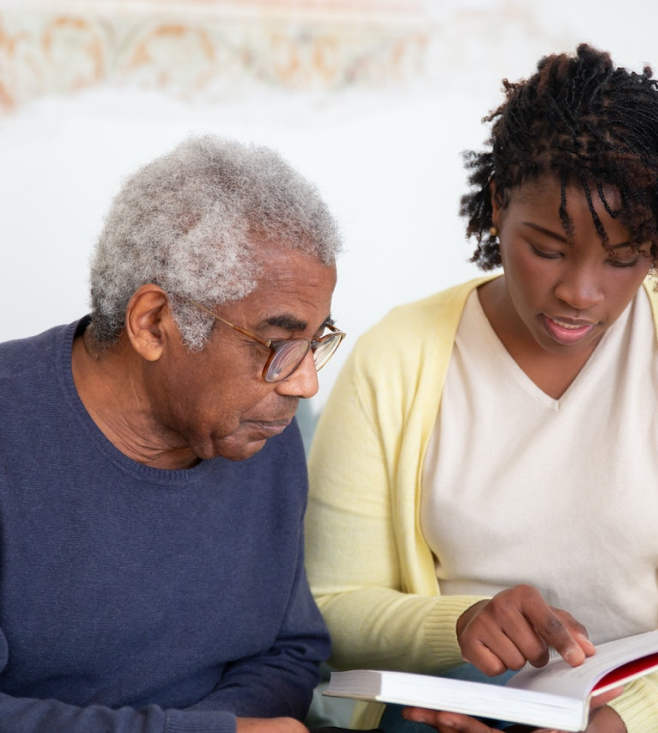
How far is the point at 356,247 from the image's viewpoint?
9.11 ft

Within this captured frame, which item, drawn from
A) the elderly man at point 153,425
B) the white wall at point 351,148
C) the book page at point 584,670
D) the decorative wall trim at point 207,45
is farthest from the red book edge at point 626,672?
the decorative wall trim at point 207,45

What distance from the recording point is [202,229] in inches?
50.3

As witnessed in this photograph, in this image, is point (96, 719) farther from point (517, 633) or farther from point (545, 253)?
point (545, 253)

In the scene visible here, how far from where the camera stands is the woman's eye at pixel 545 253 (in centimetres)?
149

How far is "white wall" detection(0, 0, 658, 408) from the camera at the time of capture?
255cm

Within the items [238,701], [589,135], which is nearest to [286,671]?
[238,701]

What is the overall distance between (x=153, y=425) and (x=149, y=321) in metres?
0.17

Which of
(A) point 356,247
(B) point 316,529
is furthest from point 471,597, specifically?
(A) point 356,247

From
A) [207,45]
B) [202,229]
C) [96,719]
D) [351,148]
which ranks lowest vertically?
[96,719]

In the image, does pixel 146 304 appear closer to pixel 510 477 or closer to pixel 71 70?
pixel 510 477

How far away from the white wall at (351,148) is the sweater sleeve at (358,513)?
801 mm

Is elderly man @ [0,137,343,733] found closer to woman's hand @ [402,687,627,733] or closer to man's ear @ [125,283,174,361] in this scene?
man's ear @ [125,283,174,361]

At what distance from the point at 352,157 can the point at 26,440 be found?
169 cm

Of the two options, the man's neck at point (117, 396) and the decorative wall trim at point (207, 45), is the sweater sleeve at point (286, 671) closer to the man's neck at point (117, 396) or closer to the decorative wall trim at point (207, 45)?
the man's neck at point (117, 396)
